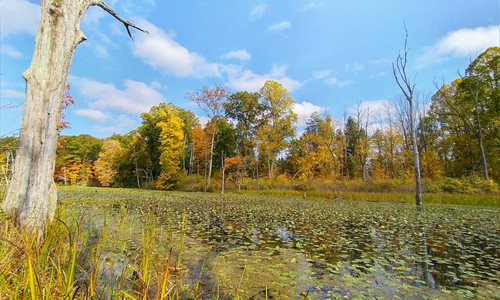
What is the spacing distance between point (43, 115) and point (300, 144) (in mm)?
33756

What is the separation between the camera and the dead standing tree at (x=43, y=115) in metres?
3.22

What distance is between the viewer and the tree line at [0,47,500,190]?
24.1 m

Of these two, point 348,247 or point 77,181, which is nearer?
point 348,247

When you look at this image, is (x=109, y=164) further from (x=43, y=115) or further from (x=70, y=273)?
(x=70, y=273)

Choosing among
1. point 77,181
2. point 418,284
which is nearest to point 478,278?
point 418,284

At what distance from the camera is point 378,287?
317 centimetres

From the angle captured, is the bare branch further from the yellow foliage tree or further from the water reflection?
the yellow foliage tree

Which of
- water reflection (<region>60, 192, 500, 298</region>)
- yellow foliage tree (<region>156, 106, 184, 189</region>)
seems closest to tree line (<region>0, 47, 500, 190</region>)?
yellow foliage tree (<region>156, 106, 184, 189</region>)

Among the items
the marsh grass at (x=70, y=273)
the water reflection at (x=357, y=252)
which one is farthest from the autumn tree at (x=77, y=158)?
the marsh grass at (x=70, y=273)

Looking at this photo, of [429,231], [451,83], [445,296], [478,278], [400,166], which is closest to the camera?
[445,296]

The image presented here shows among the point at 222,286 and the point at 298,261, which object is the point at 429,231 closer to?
the point at 298,261

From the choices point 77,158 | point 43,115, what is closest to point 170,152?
point 77,158

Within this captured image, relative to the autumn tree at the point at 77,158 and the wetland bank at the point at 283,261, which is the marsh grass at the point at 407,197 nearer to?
the wetland bank at the point at 283,261

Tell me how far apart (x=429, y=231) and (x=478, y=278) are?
3898 millimetres
